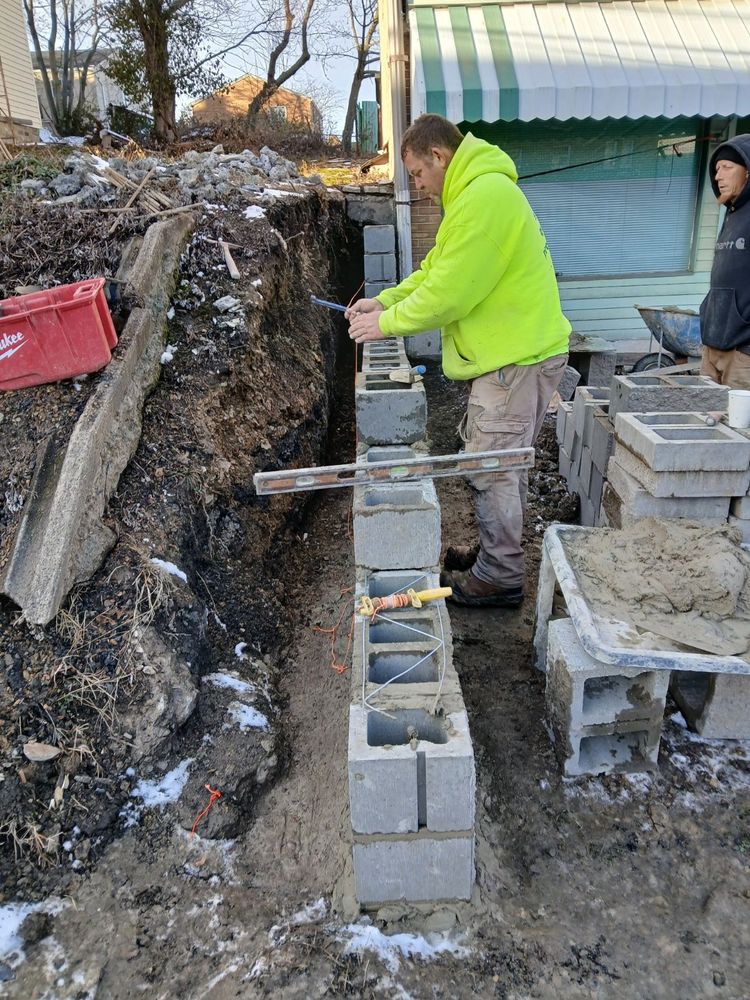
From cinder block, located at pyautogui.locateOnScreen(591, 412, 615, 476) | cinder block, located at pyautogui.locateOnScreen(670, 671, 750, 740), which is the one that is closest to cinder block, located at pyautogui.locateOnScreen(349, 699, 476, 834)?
cinder block, located at pyautogui.locateOnScreen(670, 671, 750, 740)

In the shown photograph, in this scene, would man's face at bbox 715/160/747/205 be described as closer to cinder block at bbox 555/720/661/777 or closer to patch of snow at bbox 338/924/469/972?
cinder block at bbox 555/720/661/777

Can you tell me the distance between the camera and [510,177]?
330cm

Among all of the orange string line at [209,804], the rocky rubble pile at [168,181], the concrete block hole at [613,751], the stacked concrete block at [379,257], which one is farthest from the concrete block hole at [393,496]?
the stacked concrete block at [379,257]

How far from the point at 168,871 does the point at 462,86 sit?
7.53 meters

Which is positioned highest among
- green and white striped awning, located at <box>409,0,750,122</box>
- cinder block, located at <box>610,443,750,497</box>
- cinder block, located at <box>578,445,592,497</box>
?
green and white striped awning, located at <box>409,0,750,122</box>

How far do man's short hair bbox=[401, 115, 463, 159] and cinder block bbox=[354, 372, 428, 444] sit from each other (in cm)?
130

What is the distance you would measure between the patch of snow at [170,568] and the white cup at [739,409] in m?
2.86

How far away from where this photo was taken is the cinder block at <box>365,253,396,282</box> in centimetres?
816

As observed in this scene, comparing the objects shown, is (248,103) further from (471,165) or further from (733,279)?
(471,165)

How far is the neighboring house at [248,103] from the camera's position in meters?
21.5

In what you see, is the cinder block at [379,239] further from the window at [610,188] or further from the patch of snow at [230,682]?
the patch of snow at [230,682]

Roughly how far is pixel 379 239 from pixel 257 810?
6.94m

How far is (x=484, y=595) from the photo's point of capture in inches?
156

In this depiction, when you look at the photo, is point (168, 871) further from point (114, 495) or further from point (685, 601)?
point (685, 601)
